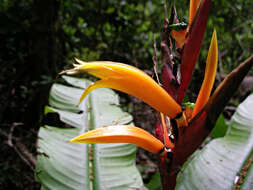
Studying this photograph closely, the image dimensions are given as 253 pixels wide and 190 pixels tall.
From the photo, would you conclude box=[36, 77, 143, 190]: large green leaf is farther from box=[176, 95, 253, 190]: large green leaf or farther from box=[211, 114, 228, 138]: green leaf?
box=[211, 114, 228, 138]: green leaf

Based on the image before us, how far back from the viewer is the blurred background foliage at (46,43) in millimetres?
1733

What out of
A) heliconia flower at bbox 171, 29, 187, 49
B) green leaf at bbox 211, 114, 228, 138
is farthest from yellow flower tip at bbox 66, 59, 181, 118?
green leaf at bbox 211, 114, 228, 138

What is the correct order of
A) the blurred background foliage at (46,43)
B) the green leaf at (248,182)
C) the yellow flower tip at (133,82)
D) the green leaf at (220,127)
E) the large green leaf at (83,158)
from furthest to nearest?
1. the blurred background foliage at (46,43)
2. the green leaf at (220,127)
3. the large green leaf at (83,158)
4. the green leaf at (248,182)
5. the yellow flower tip at (133,82)

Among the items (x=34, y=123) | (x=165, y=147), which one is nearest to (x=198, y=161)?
(x=165, y=147)

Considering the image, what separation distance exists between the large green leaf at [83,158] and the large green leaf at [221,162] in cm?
25

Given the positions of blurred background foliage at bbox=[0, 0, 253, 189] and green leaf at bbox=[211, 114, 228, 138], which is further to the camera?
blurred background foliage at bbox=[0, 0, 253, 189]

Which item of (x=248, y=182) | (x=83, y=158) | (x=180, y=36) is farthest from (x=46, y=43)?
(x=248, y=182)

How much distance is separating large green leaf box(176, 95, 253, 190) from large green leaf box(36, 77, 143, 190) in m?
0.25

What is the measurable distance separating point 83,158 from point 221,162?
0.50 metres

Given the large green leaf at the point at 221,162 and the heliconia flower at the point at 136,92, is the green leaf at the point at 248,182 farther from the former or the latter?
the heliconia flower at the point at 136,92

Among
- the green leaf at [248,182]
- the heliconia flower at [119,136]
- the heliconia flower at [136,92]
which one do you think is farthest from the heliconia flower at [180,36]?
the green leaf at [248,182]

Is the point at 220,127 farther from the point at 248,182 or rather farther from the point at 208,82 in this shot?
the point at 208,82

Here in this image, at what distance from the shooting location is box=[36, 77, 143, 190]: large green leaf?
79cm

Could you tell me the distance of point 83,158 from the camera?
Result: 888mm
